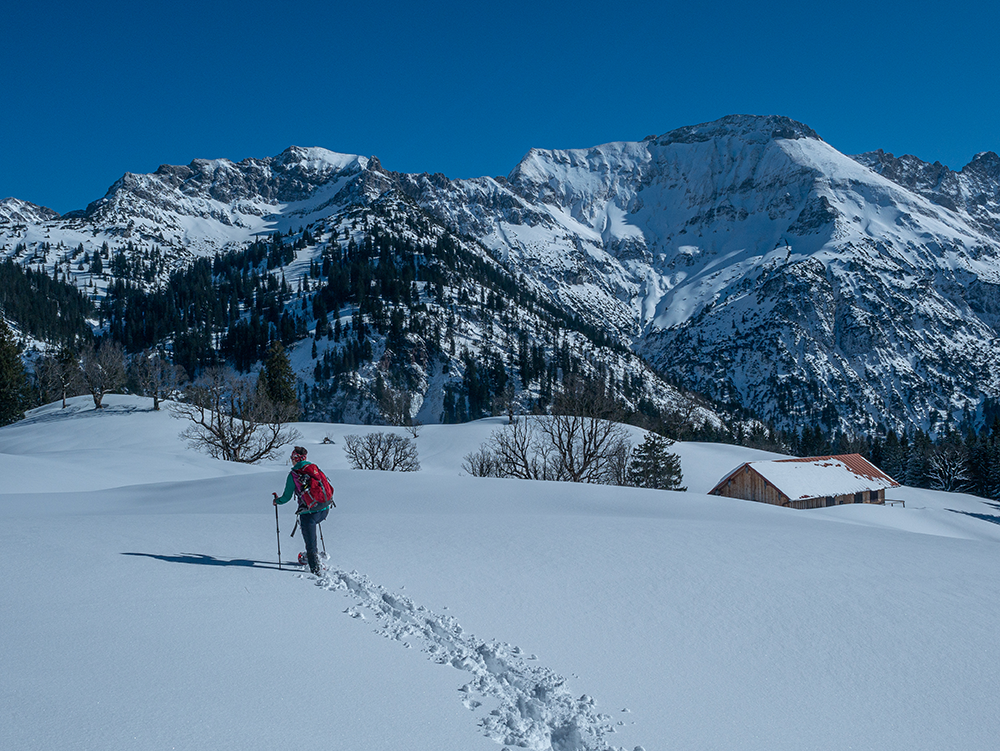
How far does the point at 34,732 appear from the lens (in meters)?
3.75

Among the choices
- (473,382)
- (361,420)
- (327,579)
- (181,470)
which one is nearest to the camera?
(327,579)

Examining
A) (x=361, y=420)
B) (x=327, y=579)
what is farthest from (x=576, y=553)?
(x=361, y=420)

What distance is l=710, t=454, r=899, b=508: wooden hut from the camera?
37.8m

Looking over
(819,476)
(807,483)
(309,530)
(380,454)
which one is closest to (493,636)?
(309,530)

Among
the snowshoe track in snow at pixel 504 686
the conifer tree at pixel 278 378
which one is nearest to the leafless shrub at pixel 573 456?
the snowshoe track in snow at pixel 504 686

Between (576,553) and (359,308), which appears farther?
(359,308)

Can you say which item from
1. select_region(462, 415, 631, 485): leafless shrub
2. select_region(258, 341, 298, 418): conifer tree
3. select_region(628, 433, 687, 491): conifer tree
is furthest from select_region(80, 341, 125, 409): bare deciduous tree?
select_region(628, 433, 687, 491): conifer tree

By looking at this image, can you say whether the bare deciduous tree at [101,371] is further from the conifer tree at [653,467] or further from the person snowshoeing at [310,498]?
the person snowshoeing at [310,498]

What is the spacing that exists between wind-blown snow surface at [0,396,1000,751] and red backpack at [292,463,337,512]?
3.43ft

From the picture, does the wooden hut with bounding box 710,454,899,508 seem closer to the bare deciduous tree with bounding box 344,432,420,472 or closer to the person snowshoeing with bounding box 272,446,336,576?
the bare deciduous tree with bounding box 344,432,420,472

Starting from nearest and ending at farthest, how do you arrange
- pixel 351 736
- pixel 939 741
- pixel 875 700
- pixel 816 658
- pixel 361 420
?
pixel 351 736 < pixel 939 741 < pixel 875 700 < pixel 816 658 < pixel 361 420

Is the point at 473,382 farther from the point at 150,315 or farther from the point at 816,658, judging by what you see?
the point at 816,658

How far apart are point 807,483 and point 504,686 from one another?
4057 cm

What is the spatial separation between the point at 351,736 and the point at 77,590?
4.83 meters
